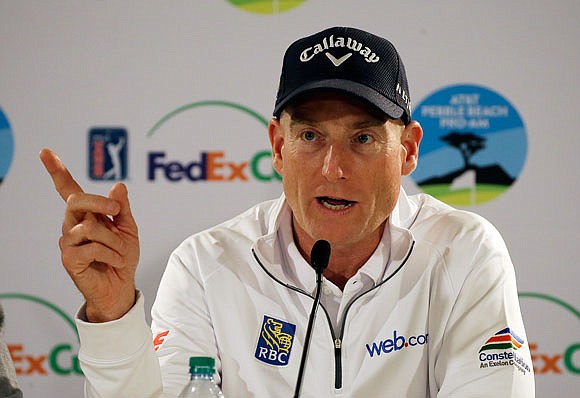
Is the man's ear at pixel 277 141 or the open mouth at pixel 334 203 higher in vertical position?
the man's ear at pixel 277 141

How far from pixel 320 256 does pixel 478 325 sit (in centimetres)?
45

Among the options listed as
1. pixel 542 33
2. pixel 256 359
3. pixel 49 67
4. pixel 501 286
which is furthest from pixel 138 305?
pixel 542 33

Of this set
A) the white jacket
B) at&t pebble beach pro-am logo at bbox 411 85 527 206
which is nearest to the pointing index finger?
the white jacket

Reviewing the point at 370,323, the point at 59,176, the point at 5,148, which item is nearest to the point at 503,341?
the point at 370,323

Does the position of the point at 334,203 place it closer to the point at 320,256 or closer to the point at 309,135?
the point at 309,135

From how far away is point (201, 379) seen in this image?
1.31 metres

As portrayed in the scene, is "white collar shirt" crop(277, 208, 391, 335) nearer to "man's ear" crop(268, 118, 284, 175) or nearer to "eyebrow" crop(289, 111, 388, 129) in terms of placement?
"man's ear" crop(268, 118, 284, 175)

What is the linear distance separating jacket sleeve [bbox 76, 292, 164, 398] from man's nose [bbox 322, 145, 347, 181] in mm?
483

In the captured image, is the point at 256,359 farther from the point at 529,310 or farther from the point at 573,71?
the point at 573,71

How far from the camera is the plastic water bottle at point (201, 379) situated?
1262 mm

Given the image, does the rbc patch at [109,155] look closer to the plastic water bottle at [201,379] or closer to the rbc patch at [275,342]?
the rbc patch at [275,342]

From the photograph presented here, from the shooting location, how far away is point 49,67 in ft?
8.87

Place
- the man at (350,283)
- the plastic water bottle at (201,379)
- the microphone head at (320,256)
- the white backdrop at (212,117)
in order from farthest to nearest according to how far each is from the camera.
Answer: the white backdrop at (212,117) → the man at (350,283) → the microphone head at (320,256) → the plastic water bottle at (201,379)

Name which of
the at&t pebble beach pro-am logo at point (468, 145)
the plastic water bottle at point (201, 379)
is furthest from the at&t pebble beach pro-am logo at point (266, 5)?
the plastic water bottle at point (201, 379)
